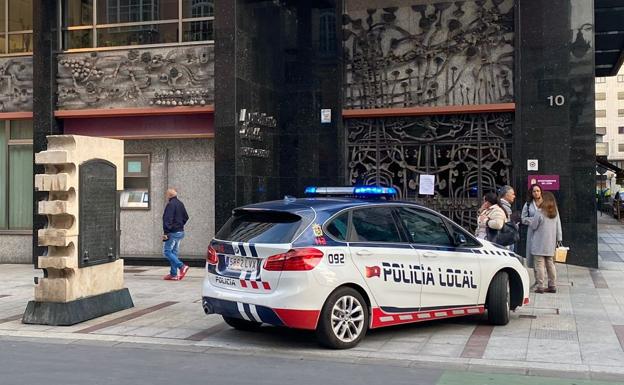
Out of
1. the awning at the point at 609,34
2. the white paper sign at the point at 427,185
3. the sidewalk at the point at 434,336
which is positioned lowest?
the sidewalk at the point at 434,336

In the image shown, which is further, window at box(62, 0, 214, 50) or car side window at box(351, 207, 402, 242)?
window at box(62, 0, 214, 50)

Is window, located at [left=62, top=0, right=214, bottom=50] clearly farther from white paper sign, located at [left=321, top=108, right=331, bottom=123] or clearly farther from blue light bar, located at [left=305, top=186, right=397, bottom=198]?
blue light bar, located at [left=305, top=186, right=397, bottom=198]

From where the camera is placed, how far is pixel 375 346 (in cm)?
738

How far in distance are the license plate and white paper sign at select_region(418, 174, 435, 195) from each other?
7.69m

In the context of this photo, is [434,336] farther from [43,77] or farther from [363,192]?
[43,77]

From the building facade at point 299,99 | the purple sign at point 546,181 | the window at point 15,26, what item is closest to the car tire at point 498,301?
the purple sign at point 546,181

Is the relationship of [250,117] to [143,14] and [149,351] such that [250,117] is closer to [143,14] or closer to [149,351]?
[143,14]

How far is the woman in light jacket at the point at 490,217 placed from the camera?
394 inches

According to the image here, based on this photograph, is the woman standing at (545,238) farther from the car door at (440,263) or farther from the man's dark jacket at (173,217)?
the man's dark jacket at (173,217)

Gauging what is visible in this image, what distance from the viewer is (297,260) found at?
6.91 meters

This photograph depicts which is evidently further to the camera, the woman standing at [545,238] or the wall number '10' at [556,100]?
the wall number '10' at [556,100]

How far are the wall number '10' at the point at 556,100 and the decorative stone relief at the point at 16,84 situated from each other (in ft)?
36.7

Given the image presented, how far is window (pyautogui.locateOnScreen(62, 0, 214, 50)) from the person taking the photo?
1437 centimetres

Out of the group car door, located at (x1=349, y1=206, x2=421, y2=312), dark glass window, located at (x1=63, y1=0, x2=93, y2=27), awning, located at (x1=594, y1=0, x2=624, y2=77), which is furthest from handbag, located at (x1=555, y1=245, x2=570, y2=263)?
dark glass window, located at (x1=63, y1=0, x2=93, y2=27)
